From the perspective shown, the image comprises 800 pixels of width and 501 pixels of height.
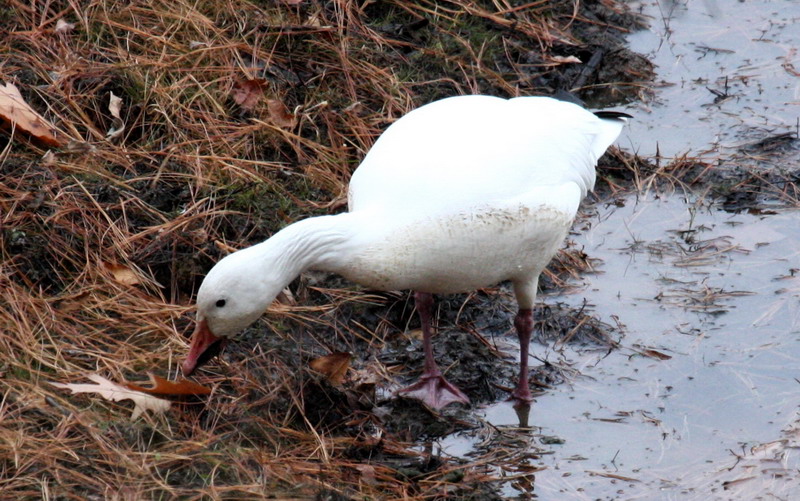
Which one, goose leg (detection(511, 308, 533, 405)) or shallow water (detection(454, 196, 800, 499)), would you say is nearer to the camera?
shallow water (detection(454, 196, 800, 499))

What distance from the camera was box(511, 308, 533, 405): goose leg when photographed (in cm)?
496

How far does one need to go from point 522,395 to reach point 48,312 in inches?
89.5

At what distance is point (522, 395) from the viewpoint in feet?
16.3

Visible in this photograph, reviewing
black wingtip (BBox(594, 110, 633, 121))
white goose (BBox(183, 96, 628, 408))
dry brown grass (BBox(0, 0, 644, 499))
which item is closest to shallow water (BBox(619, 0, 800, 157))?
dry brown grass (BBox(0, 0, 644, 499))

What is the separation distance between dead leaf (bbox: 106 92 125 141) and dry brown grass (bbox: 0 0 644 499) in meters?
0.07

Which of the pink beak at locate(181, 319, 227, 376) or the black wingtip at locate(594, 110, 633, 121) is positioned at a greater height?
the black wingtip at locate(594, 110, 633, 121)

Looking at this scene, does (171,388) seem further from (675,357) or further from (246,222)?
(675,357)

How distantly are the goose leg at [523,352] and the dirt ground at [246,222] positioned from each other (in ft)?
0.40

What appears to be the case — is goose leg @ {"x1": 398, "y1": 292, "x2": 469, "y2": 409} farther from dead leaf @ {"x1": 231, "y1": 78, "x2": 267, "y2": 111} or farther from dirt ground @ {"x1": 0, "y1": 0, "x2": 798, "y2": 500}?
dead leaf @ {"x1": 231, "y1": 78, "x2": 267, "y2": 111}

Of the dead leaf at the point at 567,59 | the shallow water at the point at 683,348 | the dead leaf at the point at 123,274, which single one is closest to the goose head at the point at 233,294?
the dead leaf at the point at 123,274

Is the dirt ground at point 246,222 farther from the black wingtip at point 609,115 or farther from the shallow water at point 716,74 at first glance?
the black wingtip at point 609,115

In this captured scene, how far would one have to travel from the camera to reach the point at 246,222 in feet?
18.2

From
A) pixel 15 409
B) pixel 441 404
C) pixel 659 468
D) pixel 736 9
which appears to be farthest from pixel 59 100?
pixel 736 9

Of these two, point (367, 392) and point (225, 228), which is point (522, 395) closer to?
point (367, 392)
